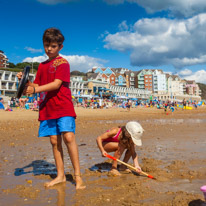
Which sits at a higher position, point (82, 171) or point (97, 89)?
point (97, 89)

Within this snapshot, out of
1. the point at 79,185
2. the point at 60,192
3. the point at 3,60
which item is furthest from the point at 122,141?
the point at 3,60

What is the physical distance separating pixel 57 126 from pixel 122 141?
3.75ft

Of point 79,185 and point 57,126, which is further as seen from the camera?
point 57,126

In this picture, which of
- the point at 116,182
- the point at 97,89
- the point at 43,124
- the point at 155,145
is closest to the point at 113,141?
the point at 116,182

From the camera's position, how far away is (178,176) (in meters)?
3.54

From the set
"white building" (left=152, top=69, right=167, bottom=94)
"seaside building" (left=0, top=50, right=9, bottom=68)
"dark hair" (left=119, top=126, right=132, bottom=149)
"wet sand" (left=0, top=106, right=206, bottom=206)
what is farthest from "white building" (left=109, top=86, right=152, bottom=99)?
"dark hair" (left=119, top=126, right=132, bottom=149)

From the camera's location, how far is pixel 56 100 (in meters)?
3.10

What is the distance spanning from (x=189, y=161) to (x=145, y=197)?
2.03 metres

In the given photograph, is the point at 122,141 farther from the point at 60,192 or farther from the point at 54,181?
the point at 60,192

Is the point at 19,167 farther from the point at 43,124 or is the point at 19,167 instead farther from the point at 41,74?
the point at 41,74

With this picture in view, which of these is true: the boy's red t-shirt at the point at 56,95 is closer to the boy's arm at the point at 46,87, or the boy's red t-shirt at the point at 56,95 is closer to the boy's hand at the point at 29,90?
the boy's arm at the point at 46,87

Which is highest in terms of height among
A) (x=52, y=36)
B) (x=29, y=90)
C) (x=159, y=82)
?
(x=159, y=82)

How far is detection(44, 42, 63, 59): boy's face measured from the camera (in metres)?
3.15

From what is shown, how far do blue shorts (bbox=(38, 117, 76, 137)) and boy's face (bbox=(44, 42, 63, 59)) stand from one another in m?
0.85
